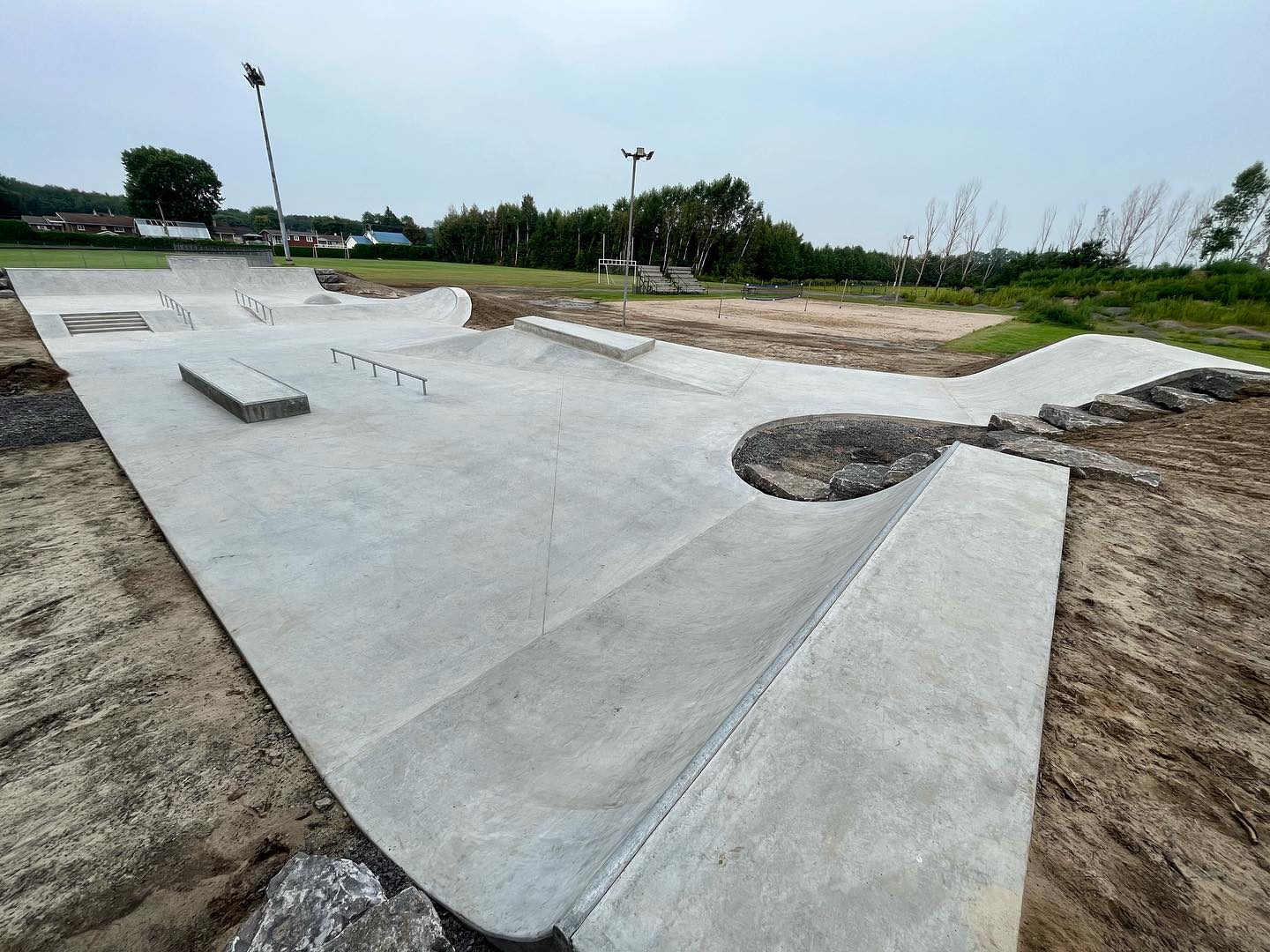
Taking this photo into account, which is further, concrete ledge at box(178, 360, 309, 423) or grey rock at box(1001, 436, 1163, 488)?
concrete ledge at box(178, 360, 309, 423)

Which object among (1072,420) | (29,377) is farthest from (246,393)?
(1072,420)

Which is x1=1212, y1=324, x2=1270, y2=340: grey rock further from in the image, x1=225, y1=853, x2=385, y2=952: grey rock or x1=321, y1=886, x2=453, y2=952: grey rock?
x1=225, y1=853, x2=385, y2=952: grey rock

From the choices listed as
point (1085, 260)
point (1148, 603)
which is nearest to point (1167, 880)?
point (1148, 603)

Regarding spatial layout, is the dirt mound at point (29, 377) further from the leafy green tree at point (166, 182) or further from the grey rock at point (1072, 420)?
the leafy green tree at point (166, 182)

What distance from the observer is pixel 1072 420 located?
8.61 metres

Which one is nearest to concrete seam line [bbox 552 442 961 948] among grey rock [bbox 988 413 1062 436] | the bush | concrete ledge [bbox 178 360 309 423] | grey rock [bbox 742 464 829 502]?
grey rock [bbox 742 464 829 502]

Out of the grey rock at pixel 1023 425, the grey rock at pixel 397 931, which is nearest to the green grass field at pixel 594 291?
the grey rock at pixel 1023 425

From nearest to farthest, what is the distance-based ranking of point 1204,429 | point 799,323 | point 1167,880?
point 1167,880
point 1204,429
point 799,323

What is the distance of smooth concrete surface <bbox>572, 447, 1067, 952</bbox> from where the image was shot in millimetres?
1716

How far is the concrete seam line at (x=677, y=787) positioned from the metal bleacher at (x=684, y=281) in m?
43.3

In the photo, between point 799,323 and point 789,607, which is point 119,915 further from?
point 799,323

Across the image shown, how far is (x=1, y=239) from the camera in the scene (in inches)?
1644

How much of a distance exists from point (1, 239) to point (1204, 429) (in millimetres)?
73396

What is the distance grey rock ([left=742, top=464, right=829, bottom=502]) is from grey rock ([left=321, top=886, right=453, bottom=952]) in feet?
19.0
